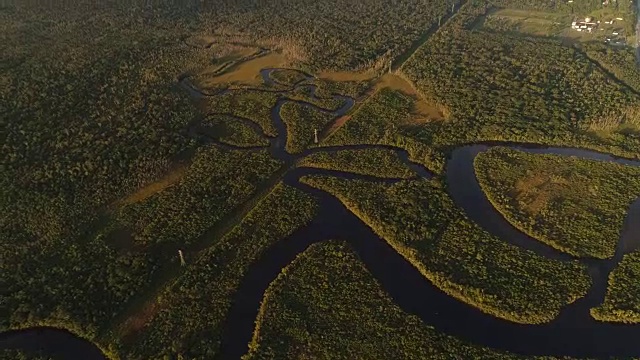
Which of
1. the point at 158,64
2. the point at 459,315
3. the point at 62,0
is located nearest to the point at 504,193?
the point at 459,315

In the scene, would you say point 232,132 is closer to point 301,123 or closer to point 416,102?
Result: point 301,123

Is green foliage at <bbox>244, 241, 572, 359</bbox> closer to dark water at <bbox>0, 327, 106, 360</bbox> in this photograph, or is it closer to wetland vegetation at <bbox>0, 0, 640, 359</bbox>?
wetland vegetation at <bbox>0, 0, 640, 359</bbox>

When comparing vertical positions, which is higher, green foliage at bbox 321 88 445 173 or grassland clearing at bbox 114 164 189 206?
green foliage at bbox 321 88 445 173

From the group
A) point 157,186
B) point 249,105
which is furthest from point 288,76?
point 157,186

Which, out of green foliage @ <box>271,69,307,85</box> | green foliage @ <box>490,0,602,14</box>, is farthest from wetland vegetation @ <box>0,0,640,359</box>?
green foliage @ <box>490,0,602,14</box>

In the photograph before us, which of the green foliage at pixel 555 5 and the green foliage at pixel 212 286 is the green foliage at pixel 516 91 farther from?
the green foliage at pixel 212 286

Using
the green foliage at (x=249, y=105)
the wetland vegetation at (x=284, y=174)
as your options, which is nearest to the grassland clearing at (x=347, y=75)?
the wetland vegetation at (x=284, y=174)

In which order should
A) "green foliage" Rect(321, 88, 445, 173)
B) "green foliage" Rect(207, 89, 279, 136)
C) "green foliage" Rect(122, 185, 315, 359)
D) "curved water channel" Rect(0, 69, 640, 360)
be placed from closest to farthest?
1. "green foliage" Rect(122, 185, 315, 359)
2. "curved water channel" Rect(0, 69, 640, 360)
3. "green foliage" Rect(321, 88, 445, 173)
4. "green foliage" Rect(207, 89, 279, 136)
